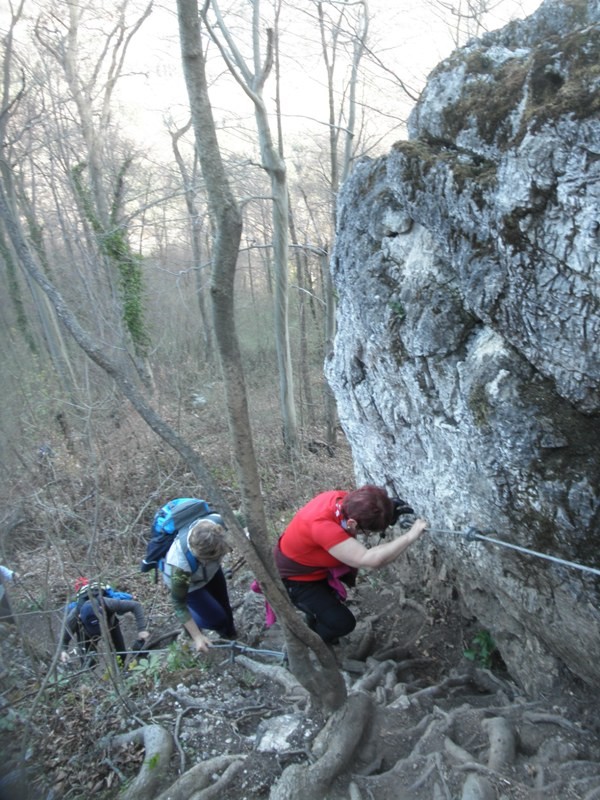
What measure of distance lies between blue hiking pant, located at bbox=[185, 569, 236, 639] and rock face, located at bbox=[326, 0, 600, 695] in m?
1.91

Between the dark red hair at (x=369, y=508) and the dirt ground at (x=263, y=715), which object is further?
the dark red hair at (x=369, y=508)

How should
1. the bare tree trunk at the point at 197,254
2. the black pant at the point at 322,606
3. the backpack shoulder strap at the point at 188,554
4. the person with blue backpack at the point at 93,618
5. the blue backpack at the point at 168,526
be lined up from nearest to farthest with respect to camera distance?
the black pant at the point at 322,606, the backpack shoulder strap at the point at 188,554, the blue backpack at the point at 168,526, the person with blue backpack at the point at 93,618, the bare tree trunk at the point at 197,254

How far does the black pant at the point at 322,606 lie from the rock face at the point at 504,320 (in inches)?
37.4

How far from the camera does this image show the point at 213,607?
478cm

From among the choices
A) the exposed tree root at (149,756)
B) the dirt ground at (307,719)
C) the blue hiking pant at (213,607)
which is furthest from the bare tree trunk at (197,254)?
the exposed tree root at (149,756)

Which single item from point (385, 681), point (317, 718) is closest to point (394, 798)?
point (317, 718)

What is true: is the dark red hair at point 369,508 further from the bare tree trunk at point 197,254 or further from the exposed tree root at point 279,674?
the bare tree trunk at point 197,254

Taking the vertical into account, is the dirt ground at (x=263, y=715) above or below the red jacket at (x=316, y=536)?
below

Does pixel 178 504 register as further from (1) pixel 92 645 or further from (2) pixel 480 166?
(2) pixel 480 166

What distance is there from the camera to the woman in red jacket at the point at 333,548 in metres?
3.33

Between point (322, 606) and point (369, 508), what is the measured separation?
45.5 inches

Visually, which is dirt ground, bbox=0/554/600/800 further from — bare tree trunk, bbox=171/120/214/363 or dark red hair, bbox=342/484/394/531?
bare tree trunk, bbox=171/120/214/363

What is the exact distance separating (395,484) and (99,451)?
7591mm

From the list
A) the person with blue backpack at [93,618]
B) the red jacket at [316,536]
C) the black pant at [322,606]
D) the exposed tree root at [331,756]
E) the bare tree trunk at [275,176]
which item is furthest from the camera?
the bare tree trunk at [275,176]
